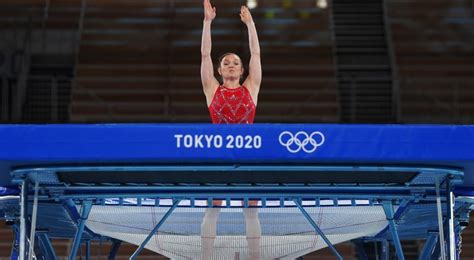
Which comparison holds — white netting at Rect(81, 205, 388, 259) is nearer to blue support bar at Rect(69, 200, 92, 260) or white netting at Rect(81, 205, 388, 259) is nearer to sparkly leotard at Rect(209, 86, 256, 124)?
blue support bar at Rect(69, 200, 92, 260)

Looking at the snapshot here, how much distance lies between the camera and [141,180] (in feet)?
15.3

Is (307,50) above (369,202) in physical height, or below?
above

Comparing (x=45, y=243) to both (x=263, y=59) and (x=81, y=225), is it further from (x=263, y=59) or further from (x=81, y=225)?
(x=263, y=59)

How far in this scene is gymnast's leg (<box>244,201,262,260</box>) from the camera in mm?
5203

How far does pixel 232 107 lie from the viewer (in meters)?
5.52

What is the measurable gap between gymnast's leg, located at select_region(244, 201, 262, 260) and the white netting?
0.06 metres

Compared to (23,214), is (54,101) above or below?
above

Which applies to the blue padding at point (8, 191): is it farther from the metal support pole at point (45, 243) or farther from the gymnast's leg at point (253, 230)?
the gymnast's leg at point (253, 230)

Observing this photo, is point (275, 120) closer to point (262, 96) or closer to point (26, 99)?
point (262, 96)

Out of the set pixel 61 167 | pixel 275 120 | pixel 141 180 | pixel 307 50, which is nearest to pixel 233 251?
pixel 141 180

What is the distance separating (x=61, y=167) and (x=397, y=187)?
1.61m

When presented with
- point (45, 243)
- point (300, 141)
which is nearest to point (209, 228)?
point (45, 243)

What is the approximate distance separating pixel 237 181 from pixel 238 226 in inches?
32.9

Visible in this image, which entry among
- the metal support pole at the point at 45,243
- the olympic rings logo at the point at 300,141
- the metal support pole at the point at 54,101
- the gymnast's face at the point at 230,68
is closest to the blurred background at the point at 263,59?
the metal support pole at the point at 54,101
